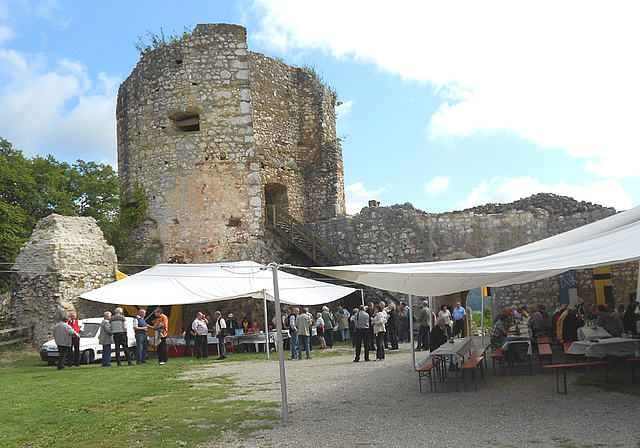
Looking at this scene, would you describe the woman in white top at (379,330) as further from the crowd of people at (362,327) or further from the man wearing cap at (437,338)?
the man wearing cap at (437,338)

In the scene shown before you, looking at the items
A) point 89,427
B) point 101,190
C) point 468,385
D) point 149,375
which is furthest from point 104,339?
point 101,190

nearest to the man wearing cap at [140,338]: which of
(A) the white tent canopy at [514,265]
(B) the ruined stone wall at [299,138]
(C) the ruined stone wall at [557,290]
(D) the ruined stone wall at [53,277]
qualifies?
(D) the ruined stone wall at [53,277]

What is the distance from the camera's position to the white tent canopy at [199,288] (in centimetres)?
1256

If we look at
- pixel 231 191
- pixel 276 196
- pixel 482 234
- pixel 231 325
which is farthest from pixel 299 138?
pixel 231 325

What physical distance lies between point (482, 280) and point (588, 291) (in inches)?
347

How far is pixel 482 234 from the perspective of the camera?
52.2 feet

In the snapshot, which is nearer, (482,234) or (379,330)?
(379,330)

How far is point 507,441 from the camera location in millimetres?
4383

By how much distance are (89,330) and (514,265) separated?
957cm

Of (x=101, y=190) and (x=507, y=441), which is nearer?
(x=507, y=441)

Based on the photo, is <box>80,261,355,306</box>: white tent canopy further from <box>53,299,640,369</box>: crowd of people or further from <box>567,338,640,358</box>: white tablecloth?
<box>567,338,640,358</box>: white tablecloth

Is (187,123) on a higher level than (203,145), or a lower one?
higher

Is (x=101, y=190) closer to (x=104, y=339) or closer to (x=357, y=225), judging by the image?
(x=357, y=225)

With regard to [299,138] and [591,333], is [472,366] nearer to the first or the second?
[591,333]
